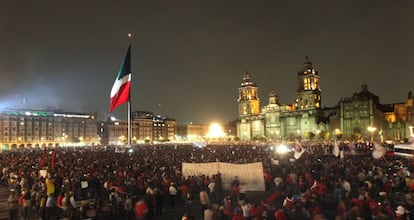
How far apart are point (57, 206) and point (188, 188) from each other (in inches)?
214

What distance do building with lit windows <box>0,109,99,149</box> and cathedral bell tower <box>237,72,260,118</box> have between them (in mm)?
55109

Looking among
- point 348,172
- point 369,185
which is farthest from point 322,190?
point 348,172

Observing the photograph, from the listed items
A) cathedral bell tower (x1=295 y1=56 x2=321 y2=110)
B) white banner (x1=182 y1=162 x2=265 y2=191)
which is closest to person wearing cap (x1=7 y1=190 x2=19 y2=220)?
white banner (x1=182 y1=162 x2=265 y2=191)

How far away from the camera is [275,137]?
11138 centimetres

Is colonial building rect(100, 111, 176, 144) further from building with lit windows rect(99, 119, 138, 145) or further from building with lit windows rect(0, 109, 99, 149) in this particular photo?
building with lit windows rect(0, 109, 99, 149)

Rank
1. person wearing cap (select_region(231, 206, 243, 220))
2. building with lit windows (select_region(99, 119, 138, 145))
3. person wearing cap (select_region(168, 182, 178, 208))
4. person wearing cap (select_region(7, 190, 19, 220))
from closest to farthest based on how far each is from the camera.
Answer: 1. person wearing cap (select_region(231, 206, 243, 220))
2. person wearing cap (select_region(7, 190, 19, 220))
3. person wearing cap (select_region(168, 182, 178, 208))
4. building with lit windows (select_region(99, 119, 138, 145))

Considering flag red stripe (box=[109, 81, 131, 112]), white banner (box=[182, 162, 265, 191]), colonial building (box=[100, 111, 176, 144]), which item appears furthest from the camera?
colonial building (box=[100, 111, 176, 144])

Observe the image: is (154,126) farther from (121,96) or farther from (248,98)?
(121,96)

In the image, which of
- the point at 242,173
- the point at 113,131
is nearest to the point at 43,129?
the point at 113,131

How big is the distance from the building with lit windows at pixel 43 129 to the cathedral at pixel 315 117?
5824 centimetres

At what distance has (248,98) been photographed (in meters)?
124

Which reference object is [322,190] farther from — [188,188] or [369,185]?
[188,188]

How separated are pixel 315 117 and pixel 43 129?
9383cm

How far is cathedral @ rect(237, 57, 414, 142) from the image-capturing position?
278ft
